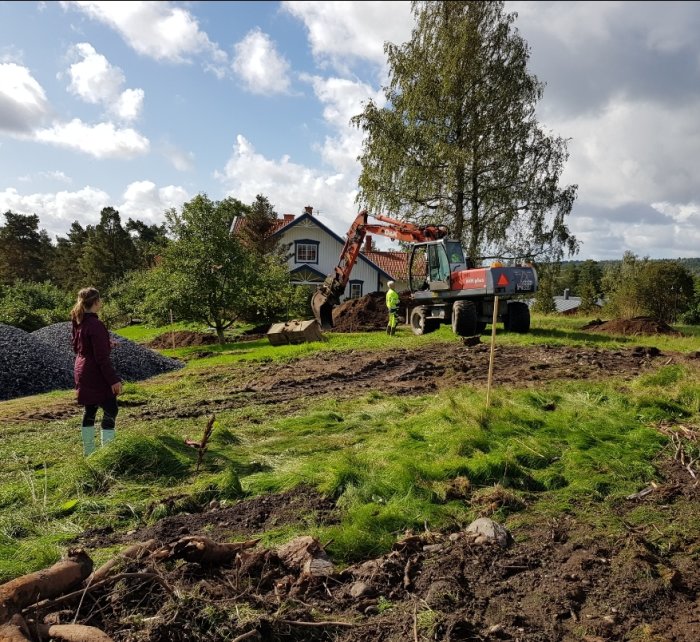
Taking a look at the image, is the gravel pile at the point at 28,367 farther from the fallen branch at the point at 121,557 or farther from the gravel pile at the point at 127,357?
the fallen branch at the point at 121,557

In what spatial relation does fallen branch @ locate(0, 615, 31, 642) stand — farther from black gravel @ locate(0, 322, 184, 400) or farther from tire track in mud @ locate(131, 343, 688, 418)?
black gravel @ locate(0, 322, 184, 400)

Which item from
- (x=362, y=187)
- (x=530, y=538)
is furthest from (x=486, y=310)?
(x=530, y=538)

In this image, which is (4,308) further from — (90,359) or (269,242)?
(90,359)

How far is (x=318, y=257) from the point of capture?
39250 mm

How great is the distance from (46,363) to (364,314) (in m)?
13.6

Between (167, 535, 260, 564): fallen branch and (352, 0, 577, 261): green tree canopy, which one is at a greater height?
(352, 0, 577, 261): green tree canopy

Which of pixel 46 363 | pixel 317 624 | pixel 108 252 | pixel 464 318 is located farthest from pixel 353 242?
pixel 108 252

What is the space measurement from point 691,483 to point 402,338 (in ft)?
42.2

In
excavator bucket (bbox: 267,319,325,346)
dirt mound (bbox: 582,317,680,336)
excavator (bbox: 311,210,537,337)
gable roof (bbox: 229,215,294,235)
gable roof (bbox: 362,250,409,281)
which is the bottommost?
excavator bucket (bbox: 267,319,325,346)

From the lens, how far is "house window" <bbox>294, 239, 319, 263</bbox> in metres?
38.9

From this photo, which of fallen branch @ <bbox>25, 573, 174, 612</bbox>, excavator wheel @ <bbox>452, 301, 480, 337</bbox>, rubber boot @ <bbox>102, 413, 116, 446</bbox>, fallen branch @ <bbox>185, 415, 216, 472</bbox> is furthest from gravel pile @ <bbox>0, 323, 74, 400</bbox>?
fallen branch @ <bbox>25, 573, 174, 612</bbox>

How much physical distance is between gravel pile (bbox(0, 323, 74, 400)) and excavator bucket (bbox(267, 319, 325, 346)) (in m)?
6.53

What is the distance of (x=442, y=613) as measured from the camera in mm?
3004

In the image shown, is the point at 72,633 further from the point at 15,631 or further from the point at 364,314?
the point at 364,314
